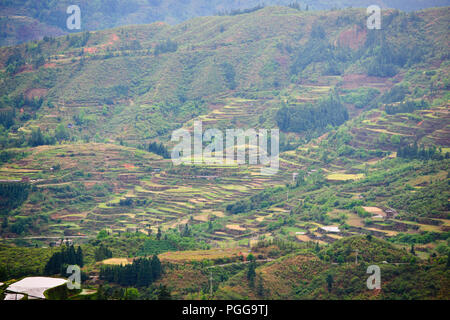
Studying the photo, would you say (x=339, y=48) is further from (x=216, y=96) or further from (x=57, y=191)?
(x=57, y=191)

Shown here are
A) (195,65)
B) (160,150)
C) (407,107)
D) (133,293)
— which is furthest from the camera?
(195,65)

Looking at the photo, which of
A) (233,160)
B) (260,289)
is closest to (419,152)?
(233,160)

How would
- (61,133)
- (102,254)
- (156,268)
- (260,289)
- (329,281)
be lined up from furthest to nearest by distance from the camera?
(61,133)
(102,254)
(156,268)
(260,289)
(329,281)

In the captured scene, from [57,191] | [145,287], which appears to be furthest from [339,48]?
[145,287]

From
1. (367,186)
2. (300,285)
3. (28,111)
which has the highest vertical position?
(28,111)

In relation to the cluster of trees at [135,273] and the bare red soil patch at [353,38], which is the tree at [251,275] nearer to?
the cluster of trees at [135,273]

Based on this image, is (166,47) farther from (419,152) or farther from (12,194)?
(419,152)

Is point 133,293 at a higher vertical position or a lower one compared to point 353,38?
lower
